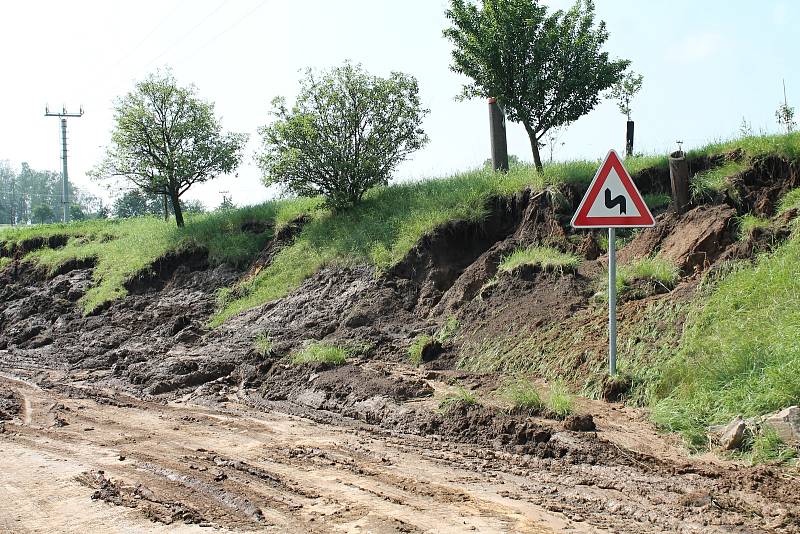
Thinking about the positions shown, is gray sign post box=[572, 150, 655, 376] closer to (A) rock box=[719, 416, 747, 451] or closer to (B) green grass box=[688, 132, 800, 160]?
(A) rock box=[719, 416, 747, 451]

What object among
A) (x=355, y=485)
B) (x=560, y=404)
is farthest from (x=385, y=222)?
(x=355, y=485)

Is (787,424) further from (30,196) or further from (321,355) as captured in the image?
(30,196)

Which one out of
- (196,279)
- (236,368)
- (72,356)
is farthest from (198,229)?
(236,368)

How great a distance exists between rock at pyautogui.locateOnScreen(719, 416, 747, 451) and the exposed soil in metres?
0.43

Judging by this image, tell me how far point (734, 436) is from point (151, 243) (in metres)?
18.7

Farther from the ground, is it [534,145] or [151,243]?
[534,145]

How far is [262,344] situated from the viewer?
40.3 ft

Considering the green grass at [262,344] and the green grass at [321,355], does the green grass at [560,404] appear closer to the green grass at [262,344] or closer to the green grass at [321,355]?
the green grass at [321,355]

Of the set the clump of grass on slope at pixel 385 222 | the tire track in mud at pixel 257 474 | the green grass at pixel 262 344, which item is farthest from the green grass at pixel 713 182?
the green grass at pixel 262 344

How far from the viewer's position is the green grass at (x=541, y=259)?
11.2 meters

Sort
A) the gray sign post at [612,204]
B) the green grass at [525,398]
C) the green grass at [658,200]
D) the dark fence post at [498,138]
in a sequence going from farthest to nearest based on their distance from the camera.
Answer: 1. the dark fence post at [498,138]
2. the green grass at [658,200]
3. the gray sign post at [612,204]
4. the green grass at [525,398]

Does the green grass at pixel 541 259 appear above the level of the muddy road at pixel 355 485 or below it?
above

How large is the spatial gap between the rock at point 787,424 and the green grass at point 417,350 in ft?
18.0

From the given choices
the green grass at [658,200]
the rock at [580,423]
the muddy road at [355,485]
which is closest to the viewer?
the muddy road at [355,485]
